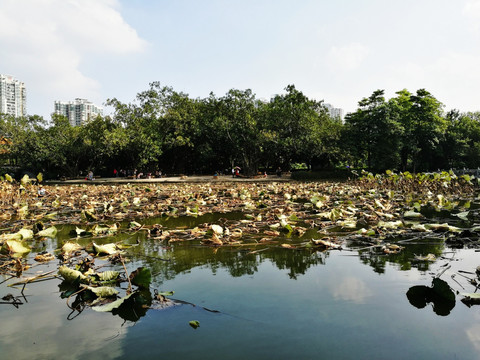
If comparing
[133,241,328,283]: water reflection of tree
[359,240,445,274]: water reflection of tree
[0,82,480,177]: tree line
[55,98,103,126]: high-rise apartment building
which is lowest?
[133,241,328,283]: water reflection of tree

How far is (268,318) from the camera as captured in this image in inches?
73.7

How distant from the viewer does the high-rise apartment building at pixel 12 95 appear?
66438 millimetres

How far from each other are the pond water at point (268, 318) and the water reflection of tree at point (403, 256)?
0.7 inches

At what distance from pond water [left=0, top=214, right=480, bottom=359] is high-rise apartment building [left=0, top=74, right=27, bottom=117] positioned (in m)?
77.4

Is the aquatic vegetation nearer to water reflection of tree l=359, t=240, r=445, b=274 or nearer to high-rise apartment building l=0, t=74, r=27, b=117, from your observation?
water reflection of tree l=359, t=240, r=445, b=274

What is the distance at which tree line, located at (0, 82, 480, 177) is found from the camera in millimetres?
26562

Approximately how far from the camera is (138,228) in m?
4.60

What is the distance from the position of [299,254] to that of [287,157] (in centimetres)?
Answer: 2905

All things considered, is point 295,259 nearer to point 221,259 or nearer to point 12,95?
point 221,259

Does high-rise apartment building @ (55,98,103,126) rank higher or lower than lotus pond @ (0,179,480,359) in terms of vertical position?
higher

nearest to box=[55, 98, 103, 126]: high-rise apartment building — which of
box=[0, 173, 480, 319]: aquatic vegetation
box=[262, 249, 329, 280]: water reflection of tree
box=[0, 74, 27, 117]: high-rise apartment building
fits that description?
box=[0, 74, 27, 117]: high-rise apartment building

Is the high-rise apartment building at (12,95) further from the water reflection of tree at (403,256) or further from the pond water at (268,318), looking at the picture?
the water reflection of tree at (403,256)

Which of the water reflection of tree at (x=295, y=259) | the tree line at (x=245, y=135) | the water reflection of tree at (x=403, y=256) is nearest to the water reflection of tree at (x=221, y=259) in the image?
the water reflection of tree at (x=295, y=259)

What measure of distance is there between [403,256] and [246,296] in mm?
1728
